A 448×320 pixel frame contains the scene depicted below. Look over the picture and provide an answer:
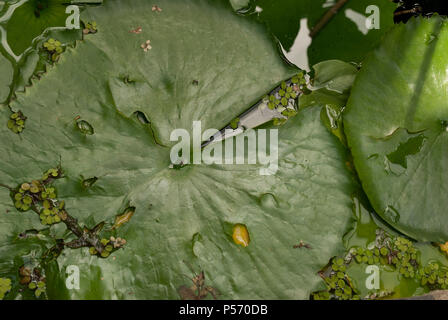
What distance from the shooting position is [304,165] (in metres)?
1.81

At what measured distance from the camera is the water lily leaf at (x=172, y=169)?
1.68 meters

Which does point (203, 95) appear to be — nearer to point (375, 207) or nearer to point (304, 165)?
point (304, 165)

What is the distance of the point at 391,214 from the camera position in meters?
1.80

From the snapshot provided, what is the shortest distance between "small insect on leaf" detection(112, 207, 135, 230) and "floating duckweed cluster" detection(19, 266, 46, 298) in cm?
41

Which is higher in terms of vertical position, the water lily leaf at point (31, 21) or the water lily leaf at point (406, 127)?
the water lily leaf at point (31, 21)

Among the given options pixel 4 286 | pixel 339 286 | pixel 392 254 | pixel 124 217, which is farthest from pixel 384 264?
pixel 4 286

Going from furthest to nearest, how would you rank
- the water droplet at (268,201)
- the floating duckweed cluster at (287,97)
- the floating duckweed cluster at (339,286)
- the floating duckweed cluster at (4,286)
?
the floating duckweed cluster at (287,97)
the floating duckweed cluster at (339,286)
the water droplet at (268,201)
the floating duckweed cluster at (4,286)

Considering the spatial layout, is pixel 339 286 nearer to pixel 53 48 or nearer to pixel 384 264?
pixel 384 264

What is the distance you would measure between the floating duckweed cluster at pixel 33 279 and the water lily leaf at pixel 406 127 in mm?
1589

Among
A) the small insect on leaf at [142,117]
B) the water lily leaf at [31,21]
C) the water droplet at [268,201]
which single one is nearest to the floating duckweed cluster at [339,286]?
the water droplet at [268,201]

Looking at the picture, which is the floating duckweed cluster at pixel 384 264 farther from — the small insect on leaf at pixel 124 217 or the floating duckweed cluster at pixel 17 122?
the floating duckweed cluster at pixel 17 122

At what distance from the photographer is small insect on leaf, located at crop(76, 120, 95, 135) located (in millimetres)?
1719

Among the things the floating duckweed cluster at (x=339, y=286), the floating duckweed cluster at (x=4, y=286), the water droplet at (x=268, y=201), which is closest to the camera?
the floating duckweed cluster at (x=4, y=286)
